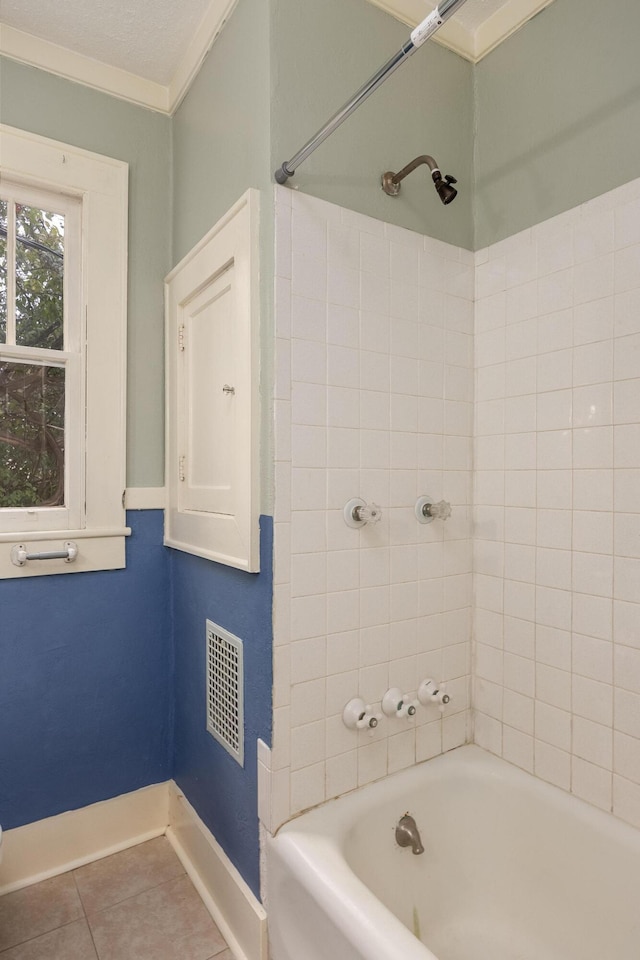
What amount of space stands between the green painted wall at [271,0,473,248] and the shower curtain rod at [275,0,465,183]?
0.09 metres

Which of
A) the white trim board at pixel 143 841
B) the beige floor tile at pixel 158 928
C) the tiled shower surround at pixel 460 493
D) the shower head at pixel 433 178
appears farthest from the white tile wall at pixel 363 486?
the beige floor tile at pixel 158 928

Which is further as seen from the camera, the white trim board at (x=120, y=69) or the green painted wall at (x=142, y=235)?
the green painted wall at (x=142, y=235)

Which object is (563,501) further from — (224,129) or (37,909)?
(37,909)

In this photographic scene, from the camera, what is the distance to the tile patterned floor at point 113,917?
142 centimetres

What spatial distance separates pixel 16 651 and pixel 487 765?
4.74 feet

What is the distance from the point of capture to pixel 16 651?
165cm

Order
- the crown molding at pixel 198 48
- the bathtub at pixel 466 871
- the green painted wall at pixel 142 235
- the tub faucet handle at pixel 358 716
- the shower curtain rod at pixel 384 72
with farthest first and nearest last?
the green painted wall at pixel 142 235
the crown molding at pixel 198 48
the tub faucet handle at pixel 358 716
the bathtub at pixel 466 871
the shower curtain rod at pixel 384 72

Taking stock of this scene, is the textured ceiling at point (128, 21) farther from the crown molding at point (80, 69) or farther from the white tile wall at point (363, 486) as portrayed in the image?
the white tile wall at point (363, 486)

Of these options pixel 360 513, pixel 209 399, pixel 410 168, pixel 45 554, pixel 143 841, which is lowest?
pixel 143 841

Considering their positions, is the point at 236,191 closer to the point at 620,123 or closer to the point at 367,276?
the point at 367,276

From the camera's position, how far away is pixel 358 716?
4.58 ft

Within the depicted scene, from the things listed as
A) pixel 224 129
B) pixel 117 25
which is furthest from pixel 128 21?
pixel 224 129

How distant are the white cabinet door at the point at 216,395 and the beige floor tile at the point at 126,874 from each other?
1.02 meters

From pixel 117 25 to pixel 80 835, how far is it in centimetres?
252
